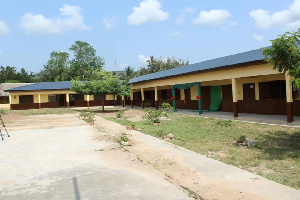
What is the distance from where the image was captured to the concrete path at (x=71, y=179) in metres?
4.73

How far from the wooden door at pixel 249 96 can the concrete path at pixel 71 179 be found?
35.6 feet

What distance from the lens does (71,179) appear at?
5656 millimetres

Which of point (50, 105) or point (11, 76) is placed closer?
point (50, 105)

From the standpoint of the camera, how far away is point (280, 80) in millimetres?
15117

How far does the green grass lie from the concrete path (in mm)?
2216

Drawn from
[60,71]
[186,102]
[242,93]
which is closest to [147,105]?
[186,102]

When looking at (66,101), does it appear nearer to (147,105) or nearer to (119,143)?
(147,105)

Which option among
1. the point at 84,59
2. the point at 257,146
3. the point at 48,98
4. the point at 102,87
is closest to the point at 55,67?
the point at 84,59

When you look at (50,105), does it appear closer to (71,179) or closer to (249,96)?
(249,96)

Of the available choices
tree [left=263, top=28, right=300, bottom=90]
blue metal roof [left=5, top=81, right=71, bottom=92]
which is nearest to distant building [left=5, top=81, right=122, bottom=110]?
blue metal roof [left=5, top=81, right=71, bottom=92]

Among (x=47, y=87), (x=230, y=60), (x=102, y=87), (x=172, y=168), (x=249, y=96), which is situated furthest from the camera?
(x=47, y=87)

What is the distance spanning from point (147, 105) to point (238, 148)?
23.8 metres

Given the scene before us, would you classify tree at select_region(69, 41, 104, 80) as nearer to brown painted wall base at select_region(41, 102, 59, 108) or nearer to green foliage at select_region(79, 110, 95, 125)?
brown painted wall base at select_region(41, 102, 59, 108)

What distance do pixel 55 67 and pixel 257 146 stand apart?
6068 cm
